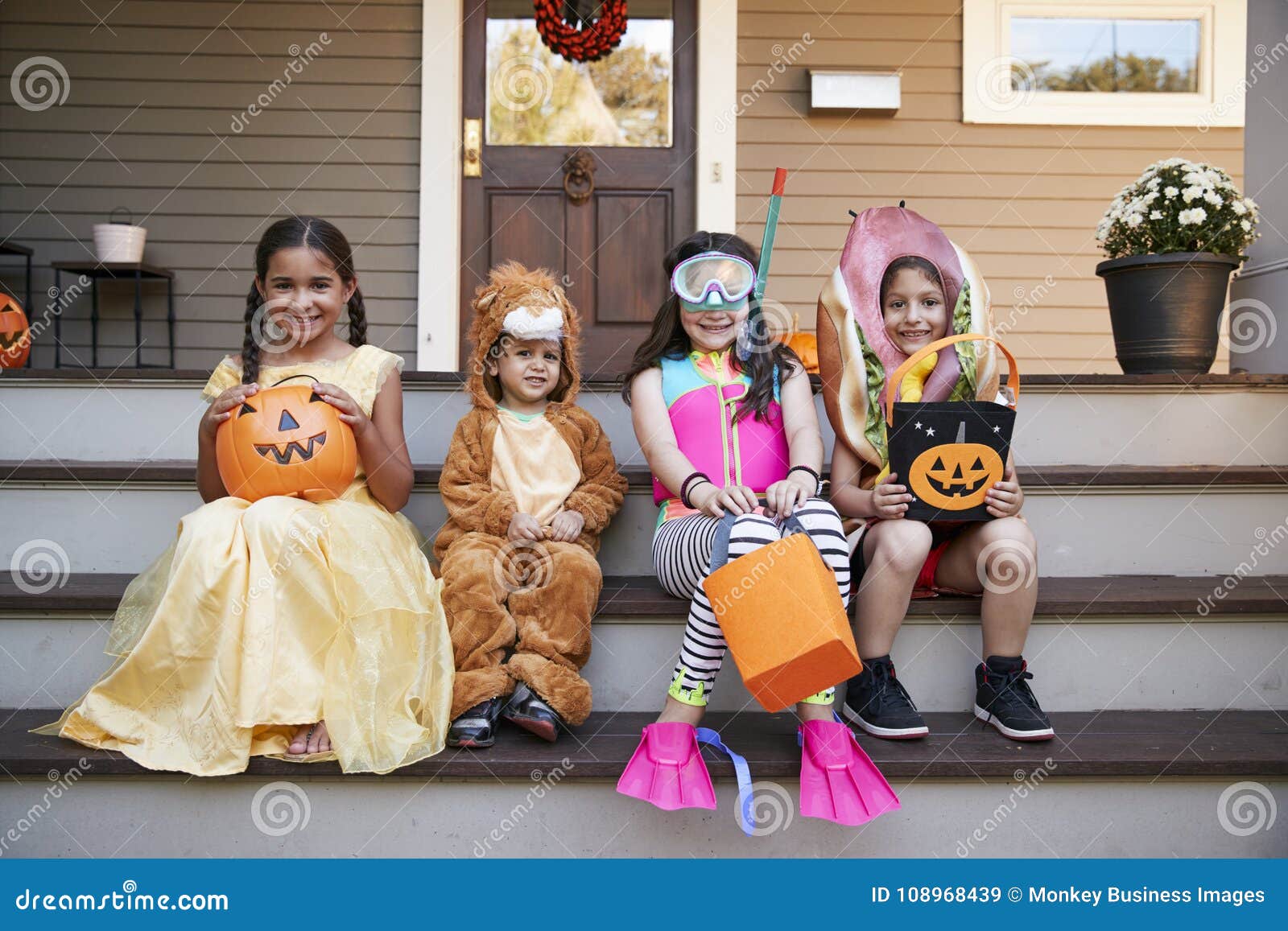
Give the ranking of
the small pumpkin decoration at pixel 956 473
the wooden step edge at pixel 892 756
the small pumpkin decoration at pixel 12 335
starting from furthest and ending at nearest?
the small pumpkin decoration at pixel 12 335 < the small pumpkin decoration at pixel 956 473 < the wooden step edge at pixel 892 756

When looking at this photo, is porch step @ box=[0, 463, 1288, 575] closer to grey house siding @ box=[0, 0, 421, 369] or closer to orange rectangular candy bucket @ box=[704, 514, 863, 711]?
orange rectangular candy bucket @ box=[704, 514, 863, 711]

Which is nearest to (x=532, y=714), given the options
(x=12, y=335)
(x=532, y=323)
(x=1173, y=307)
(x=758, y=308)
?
(x=532, y=323)

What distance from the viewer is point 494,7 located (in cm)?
461

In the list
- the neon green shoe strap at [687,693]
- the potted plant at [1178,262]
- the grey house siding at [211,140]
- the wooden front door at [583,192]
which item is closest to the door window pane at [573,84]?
the wooden front door at [583,192]

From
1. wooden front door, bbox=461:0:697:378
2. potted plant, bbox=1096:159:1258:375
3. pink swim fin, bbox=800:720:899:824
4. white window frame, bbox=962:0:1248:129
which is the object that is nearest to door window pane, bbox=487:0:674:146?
wooden front door, bbox=461:0:697:378

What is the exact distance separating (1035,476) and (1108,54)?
9.99 feet

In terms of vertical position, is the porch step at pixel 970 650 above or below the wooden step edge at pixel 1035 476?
below

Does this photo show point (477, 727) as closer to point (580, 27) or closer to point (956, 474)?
point (956, 474)

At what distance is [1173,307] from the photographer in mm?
3041

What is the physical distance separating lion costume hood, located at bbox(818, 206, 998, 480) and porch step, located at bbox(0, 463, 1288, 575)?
17.9 inches

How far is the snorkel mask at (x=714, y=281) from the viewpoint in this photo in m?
2.31

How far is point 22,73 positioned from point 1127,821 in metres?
5.13

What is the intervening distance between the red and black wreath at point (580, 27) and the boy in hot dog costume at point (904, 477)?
5.45ft

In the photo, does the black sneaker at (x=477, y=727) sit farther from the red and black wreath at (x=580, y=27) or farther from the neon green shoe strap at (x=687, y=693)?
the red and black wreath at (x=580, y=27)
